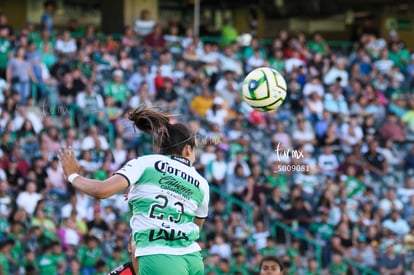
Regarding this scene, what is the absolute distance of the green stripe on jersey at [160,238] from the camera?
6789 mm

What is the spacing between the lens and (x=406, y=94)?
2150cm

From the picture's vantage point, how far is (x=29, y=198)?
48.9 feet

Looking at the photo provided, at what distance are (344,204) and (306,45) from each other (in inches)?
224

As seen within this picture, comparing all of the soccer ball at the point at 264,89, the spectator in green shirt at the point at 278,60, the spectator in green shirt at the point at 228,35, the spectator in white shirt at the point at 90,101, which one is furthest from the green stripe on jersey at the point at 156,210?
the spectator in green shirt at the point at 228,35

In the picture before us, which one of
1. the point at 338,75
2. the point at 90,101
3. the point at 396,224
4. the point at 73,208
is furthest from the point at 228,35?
the point at 73,208

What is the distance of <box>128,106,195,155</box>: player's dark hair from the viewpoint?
6.98 metres

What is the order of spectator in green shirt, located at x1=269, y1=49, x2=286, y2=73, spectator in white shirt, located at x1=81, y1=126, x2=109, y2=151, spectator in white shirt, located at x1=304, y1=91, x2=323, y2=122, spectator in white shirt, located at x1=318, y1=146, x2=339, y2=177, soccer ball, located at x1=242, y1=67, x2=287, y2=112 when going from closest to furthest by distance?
soccer ball, located at x1=242, y1=67, x2=287, y2=112 < spectator in white shirt, located at x1=81, y1=126, x2=109, y2=151 < spectator in white shirt, located at x1=318, y1=146, x2=339, y2=177 < spectator in white shirt, located at x1=304, y1=91, x2=323, y2=122 < spectator in green shirt, located at x1=269, y1=49, x2=286, y2=73

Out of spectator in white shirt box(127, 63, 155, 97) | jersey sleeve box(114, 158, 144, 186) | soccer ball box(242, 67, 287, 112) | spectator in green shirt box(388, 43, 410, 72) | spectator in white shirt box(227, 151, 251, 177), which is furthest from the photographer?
spectator in green shirt box(388, 43, 410, 72)

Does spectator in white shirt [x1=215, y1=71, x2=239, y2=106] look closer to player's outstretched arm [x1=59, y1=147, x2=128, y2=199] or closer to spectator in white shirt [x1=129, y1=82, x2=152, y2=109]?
spectator in white shirt [x1=129, y1=82, x2=152, y2=109]

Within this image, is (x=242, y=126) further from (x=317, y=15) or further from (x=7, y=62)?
(x=317, y=15)

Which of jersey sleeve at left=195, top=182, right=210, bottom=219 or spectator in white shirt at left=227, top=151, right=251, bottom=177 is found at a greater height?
jersey sleeve at left=195, top=182, right=210, bottom=219

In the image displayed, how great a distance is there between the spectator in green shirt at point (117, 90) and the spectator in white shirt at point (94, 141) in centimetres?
126

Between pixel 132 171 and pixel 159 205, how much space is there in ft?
0.99

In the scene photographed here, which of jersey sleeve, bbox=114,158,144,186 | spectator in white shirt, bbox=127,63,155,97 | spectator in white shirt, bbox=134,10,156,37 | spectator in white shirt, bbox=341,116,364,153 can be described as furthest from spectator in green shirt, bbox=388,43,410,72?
jersey sleeve, bbox=114,158,144,186
